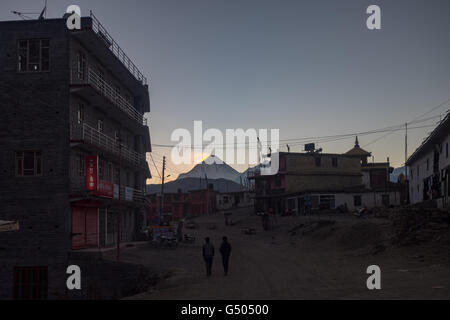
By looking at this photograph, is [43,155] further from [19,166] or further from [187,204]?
[187,204]

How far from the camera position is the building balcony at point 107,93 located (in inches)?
1116

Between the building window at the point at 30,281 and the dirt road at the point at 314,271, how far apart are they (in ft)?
16.0

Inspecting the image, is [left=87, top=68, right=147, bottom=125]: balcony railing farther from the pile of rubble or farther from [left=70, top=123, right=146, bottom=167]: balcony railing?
the pile of rubble

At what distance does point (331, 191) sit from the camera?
190 feet

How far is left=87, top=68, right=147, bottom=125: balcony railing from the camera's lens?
3137 centimetres

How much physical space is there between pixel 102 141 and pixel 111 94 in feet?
13.2

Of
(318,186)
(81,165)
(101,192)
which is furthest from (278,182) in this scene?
(81,165)

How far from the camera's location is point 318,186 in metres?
66.2

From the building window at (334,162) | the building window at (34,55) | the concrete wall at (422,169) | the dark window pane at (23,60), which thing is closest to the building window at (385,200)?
Answer: the concrete wall at (422,169)

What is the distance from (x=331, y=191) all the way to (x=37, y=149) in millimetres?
39390

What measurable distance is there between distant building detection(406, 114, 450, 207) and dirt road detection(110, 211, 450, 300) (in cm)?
567

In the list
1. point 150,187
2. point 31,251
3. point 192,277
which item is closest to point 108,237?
point 31,251

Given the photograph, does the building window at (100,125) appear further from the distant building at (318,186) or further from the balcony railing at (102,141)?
the distant building at (318,186)

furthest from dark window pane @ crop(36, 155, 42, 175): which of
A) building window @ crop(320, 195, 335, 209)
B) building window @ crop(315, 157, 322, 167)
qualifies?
building window @ crop(315, 157, 322, 167)
